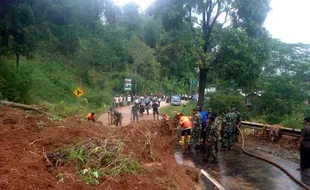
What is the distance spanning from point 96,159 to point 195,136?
8.36 m

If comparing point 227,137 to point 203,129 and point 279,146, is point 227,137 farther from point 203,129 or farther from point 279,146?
point 279,146

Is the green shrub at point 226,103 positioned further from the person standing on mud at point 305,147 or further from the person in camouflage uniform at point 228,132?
the person standing on mud at point 305,147

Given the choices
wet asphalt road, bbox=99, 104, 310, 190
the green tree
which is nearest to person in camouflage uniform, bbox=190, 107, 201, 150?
wet asphalt road, bbox=99, 104, 310, 190

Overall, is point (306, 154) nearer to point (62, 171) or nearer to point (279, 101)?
point (62, 171)

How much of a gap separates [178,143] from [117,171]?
950cm

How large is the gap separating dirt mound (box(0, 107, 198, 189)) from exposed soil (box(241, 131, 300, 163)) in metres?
5.07

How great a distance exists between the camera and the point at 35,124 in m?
8.62

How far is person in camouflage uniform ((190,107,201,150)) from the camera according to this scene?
13391 mm

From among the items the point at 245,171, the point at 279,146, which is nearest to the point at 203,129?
the point at 279,146

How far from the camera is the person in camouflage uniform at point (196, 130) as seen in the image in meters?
13.4

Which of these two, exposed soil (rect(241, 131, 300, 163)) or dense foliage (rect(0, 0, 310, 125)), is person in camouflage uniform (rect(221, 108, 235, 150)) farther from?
dense foliage (rect(0, 0, 310, 125))

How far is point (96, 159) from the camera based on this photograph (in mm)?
5797

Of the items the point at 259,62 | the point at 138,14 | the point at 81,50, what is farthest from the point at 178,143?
the point at 138,14

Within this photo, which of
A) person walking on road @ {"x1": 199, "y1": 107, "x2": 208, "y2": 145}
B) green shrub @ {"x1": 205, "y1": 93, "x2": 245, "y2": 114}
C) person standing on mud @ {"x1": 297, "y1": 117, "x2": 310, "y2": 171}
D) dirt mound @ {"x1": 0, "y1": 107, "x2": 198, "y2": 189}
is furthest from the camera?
green shrub @ {"x1": 205, "y1": 93, "x2": 245, "y2": 114}
